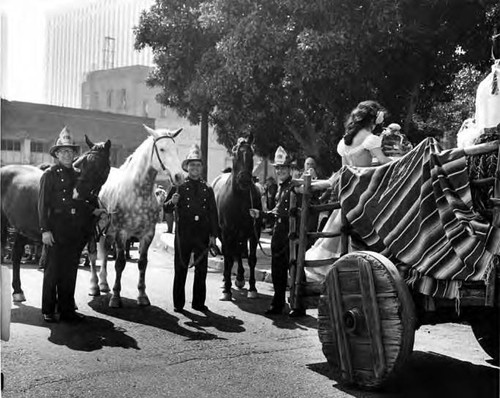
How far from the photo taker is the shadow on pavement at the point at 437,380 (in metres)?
4.95

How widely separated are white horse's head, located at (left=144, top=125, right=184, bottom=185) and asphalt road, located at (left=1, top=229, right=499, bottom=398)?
177 cm

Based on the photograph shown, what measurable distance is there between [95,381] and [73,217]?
2651mm

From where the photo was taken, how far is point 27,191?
886cm

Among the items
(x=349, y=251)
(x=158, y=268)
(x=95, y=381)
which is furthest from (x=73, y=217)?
(x=158, y=268)

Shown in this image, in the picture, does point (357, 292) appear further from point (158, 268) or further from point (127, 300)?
point (158, 268)

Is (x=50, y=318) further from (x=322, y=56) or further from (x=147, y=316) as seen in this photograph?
(x=322, y=56)

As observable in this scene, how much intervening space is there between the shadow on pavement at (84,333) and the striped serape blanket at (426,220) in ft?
9.17

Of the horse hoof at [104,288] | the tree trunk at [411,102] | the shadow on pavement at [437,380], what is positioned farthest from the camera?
the tree trunk at [411,102]

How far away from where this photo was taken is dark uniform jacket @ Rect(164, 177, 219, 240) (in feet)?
26.7

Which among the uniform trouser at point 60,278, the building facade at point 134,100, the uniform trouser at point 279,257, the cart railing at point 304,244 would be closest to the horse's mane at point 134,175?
the uniform trouser at point 60,278

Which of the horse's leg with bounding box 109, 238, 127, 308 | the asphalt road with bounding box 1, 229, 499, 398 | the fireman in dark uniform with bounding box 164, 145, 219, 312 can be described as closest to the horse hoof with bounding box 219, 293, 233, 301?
the asphalt road with bounding box 1, 229, 499, 398

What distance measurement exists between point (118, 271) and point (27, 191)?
5.79 ft

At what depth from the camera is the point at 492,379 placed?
5.41 metres

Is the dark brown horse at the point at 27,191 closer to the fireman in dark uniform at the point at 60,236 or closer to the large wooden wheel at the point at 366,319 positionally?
the fireman in dark uniform at the point at 60,236
